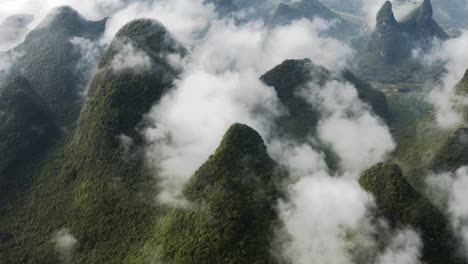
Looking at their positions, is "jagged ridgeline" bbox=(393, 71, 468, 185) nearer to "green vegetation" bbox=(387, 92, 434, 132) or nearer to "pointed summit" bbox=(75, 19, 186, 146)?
"green vegetation" bbox=(387, 92, 434, 132)

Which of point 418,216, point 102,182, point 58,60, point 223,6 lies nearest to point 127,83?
point 102,182

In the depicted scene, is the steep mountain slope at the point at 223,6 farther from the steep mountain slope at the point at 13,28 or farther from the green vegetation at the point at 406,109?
the green vegetation at the point at 406,109

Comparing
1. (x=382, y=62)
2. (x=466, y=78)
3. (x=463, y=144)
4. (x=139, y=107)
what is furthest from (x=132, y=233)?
(x=382, y=62)

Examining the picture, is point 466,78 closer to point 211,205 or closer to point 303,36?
point 211,205

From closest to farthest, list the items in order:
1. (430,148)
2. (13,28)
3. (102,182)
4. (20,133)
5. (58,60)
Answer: (102,182) < (430,148) < (20,133) < (58,60) < (13,28)

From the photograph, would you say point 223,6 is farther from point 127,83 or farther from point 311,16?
point 127,83

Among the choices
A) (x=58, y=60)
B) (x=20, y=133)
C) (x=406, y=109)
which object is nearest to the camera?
(x=20, y=133)
